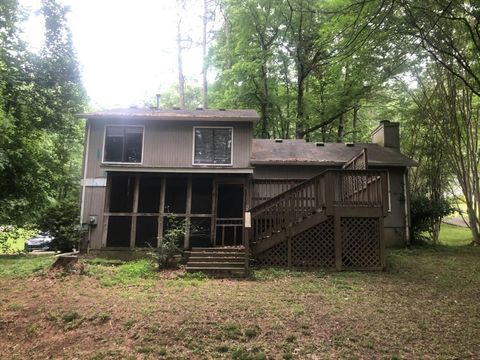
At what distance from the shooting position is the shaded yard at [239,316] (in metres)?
4.80

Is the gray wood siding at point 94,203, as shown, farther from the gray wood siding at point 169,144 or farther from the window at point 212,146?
the window at point 212,146

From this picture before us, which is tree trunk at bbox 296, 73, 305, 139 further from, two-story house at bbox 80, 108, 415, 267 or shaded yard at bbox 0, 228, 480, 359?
shaded yard at bbox 0, 228, 480, 359

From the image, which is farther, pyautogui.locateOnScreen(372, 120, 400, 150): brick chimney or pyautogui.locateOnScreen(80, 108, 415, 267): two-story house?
pyautogui.locateOnScreen(372, 120, 400, 150): brick chimney

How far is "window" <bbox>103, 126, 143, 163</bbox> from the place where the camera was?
13242mm

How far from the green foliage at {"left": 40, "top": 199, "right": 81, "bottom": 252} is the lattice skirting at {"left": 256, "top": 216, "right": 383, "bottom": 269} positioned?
7914 millimetres

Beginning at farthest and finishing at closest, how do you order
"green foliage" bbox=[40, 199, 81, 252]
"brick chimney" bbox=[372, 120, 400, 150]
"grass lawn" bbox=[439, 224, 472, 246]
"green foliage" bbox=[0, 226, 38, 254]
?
1. "grass lawn" bbox=[439, 224, 472, 246]
2. "brick chimney" bbox=[372, 120, 400, 150]
3. "green foliage" bbox=[40, 199, 81, 252]
4. "green foliage" bbox=[0, 226, 38, 254]

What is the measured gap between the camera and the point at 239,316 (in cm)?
586

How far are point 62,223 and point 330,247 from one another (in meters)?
10.7

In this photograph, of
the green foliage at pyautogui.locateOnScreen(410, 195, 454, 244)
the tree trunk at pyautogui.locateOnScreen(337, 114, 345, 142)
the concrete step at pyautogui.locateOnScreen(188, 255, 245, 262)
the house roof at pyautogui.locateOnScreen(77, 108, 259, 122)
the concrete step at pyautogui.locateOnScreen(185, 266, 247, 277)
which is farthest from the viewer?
the tree trunk at pyautogui.locateOnScreen(337, 114, 345, 142)

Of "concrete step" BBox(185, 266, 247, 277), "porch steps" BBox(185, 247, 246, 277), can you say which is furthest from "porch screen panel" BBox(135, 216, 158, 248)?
"concrete step" BBox(185, 266, 247, 277)

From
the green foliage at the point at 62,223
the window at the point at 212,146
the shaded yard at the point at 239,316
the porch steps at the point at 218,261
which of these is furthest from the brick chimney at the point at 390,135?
A: the green foliage at the point at 62,223

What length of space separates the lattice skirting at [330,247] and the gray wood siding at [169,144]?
3918mm

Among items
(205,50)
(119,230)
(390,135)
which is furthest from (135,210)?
(205,50)

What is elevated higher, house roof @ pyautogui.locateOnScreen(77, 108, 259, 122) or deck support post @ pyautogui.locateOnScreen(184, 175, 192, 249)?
house roof @ pyautogui.locateOnScreen(77, 108, 259, 122)
